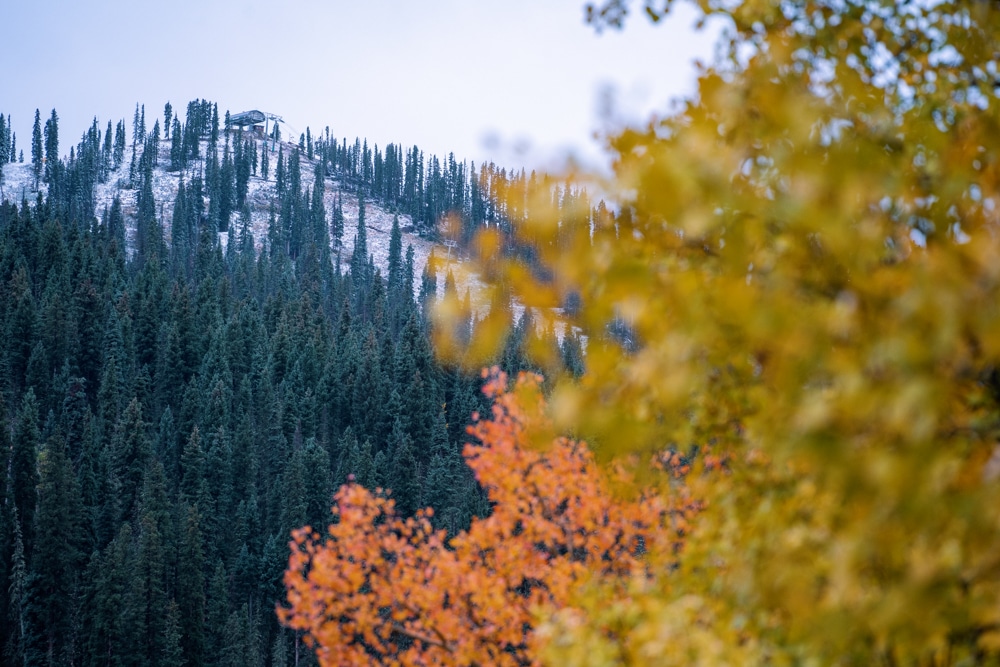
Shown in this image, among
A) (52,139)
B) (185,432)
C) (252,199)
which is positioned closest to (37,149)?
(52,139)

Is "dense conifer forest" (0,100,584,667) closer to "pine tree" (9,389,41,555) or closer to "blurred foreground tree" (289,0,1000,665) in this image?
"pine tree" (9,389,41,555)

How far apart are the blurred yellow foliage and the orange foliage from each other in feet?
14.1

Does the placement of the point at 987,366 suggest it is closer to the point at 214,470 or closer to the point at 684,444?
the point at 684,444

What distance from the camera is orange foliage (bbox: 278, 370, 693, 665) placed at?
834 cm

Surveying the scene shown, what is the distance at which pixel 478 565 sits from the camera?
937 centimetres

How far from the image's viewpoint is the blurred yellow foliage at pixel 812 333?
1974mm

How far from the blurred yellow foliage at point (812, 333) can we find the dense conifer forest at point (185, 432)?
17460mm

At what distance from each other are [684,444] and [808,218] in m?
2.37

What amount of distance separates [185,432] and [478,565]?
70879 mm

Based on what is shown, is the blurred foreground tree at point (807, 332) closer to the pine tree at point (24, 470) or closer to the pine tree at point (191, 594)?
the pine tree at point (191, 594)

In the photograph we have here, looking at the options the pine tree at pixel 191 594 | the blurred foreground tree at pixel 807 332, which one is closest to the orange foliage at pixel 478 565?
the blurred foreground tree at pixel 807 332

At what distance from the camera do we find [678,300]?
245 cm

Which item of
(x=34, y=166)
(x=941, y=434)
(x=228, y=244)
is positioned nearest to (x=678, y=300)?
(x=941, y=434)

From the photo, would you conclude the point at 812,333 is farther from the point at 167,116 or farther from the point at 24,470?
the point at 167,116
